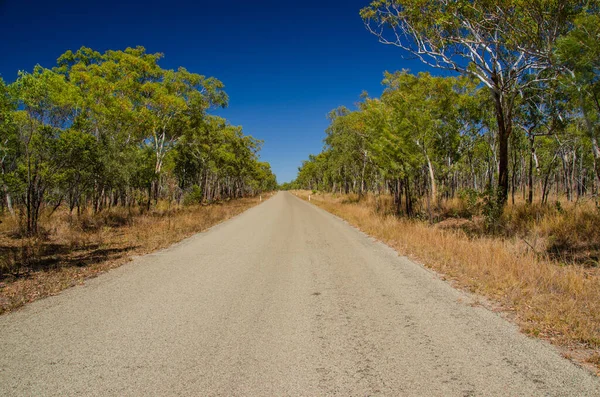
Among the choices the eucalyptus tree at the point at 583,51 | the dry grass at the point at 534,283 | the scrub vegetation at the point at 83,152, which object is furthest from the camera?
the scrub vegetation at the point at 83,152

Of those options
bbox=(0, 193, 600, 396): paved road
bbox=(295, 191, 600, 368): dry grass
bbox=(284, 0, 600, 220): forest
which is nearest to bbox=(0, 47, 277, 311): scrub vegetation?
bbox=(0, 193, 600, 396): paved road

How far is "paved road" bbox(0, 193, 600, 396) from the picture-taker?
2.86 metres

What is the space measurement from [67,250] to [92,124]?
7.54m

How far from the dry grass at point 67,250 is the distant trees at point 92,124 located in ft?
4.81

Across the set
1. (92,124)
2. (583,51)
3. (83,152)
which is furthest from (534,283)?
(92,124)

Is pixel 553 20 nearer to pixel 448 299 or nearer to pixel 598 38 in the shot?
pixel 598 38

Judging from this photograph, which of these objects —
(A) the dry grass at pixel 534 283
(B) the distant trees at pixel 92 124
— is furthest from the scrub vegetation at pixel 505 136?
(B) the distant trees at pixel 92 124

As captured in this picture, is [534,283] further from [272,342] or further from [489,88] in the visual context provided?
[489,88]

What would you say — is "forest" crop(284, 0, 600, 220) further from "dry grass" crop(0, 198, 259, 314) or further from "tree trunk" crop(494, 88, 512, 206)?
"dry grass" crop(0, 198, 259, 314)

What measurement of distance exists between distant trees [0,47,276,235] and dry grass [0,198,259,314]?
4.81 ft

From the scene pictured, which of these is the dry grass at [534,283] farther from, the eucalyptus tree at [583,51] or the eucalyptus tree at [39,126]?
the eucalyptus tree at [39,126]

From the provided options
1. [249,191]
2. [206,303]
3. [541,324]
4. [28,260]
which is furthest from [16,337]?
[249,191]

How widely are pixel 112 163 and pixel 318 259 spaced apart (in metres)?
13.3

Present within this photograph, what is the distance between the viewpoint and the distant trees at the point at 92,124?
1199 cm
